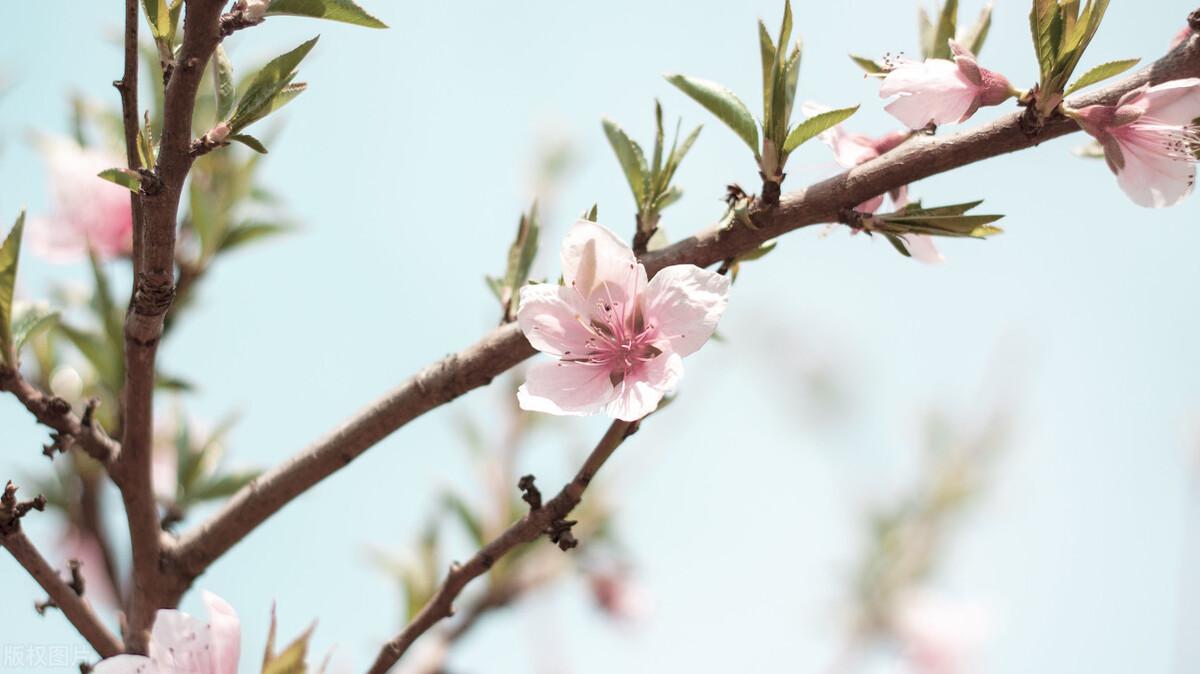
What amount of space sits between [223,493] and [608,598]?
1701 millimetres

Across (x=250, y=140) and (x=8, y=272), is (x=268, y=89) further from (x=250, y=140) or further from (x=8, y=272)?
(x=8, y=272)

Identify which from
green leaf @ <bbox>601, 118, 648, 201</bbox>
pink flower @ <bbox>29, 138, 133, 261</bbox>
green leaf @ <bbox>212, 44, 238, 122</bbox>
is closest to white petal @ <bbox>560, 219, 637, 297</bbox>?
green leaf @ <bbox>601, 118, 648, 201</bbox>

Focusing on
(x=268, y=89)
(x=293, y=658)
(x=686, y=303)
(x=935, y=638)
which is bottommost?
(x=935, y=638)

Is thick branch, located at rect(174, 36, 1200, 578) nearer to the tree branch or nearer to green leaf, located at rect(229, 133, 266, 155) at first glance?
the tree branch

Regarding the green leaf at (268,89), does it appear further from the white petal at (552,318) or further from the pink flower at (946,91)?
the pink flower at (946,91)

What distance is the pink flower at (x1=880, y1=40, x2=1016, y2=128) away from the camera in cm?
102

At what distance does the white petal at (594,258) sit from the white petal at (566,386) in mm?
91

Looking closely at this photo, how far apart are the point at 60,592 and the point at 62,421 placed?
0.22 m

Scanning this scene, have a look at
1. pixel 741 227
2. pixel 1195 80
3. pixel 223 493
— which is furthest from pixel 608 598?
pixel 1195 80

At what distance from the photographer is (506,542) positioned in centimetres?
109

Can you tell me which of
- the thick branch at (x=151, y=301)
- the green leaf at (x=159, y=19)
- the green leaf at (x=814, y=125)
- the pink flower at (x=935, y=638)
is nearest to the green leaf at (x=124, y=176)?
the thick branch at (x=151, y=301)

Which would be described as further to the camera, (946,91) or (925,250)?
(925,250)

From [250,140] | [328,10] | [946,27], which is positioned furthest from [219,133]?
[946,27]

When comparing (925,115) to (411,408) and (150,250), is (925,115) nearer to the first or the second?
(411,408)
